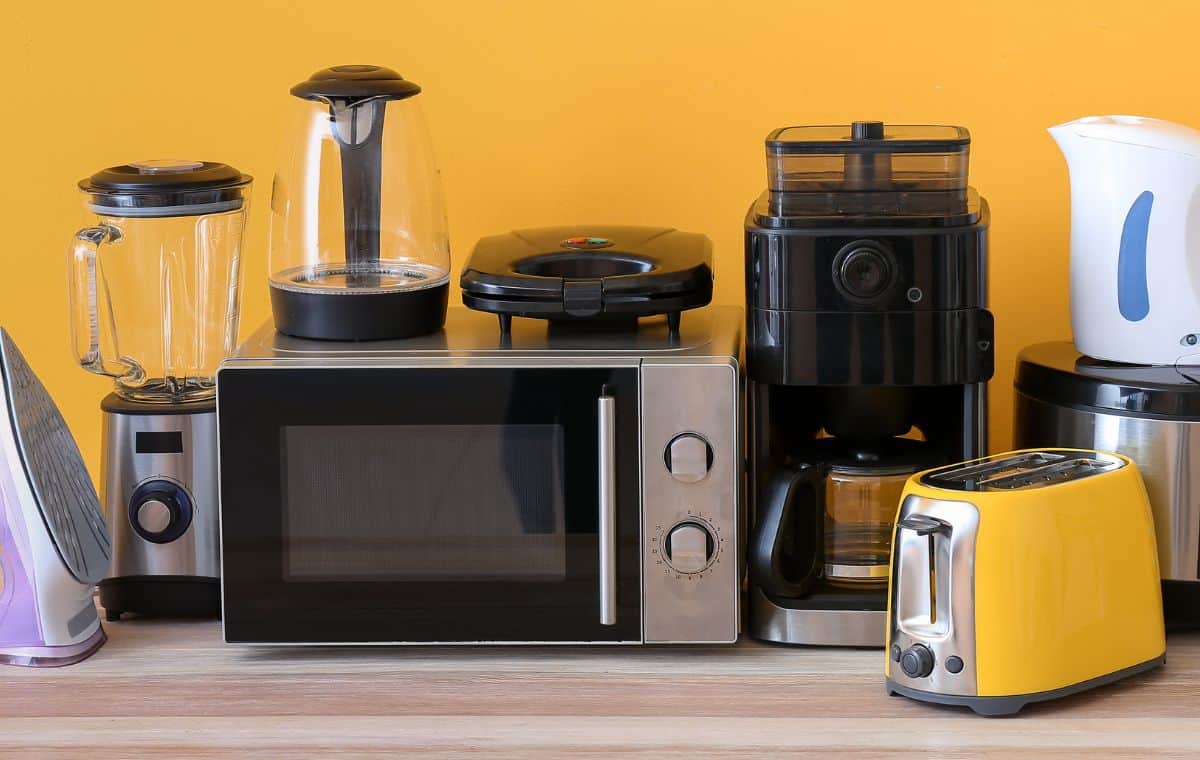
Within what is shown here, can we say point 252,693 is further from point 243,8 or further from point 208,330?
point 243,8

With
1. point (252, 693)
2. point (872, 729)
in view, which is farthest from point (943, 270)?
point (252, 693)

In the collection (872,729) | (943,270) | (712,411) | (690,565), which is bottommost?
(872,729)

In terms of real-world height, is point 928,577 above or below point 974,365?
below

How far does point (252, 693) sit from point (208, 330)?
374mm

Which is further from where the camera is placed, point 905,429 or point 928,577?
point 905,429

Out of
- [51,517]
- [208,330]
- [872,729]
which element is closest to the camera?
[872,729]

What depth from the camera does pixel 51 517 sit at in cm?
113

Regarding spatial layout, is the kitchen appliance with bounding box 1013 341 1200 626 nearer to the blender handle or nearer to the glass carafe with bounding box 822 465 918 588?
the glass carafe with bounding box 822 465 918 588

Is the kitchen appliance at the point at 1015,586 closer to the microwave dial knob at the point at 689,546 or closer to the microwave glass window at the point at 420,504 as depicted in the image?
the microwave dial knob at the point at 689,546

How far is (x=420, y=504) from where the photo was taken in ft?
3.73

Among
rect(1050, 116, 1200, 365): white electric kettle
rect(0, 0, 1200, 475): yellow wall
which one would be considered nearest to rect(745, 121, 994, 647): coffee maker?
rect(1050, 116, 1200, 365): white electric kettle

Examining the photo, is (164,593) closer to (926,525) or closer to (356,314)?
(356,314)

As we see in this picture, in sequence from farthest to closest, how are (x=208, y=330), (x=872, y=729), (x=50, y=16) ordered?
(x=50, y=16) < (x=208, y=330) < (x=872, y=729)

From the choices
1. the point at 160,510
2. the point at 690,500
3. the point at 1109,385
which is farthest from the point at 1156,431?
the point at 160,510
